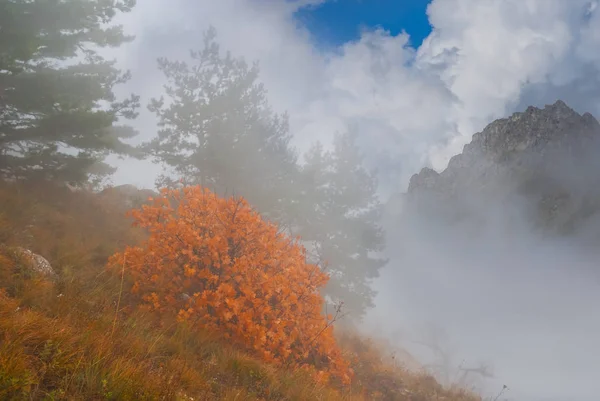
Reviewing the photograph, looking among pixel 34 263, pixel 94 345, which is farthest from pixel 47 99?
pixel 94 345

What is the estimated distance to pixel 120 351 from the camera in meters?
4.21

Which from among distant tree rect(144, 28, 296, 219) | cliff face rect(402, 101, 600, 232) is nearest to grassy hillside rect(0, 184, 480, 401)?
distant tree rect(144, 28, 296, 219)

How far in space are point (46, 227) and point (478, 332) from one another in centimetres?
10536

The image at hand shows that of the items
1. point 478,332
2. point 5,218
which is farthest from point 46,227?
point 478,332

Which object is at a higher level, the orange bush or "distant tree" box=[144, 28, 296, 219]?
"distant tree" box=[144, 28, 296, 219]

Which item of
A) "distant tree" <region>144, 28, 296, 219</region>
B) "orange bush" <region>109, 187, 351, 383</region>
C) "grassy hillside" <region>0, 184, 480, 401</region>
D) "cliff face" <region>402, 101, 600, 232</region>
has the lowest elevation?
"grassy hillside" <region>0, 184, 480, 401</region>

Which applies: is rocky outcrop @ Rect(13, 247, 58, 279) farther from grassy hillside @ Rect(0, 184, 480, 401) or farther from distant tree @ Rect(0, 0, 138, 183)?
distant tree @ Rect(0, 0, 138, 183)

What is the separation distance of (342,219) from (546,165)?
185 metres

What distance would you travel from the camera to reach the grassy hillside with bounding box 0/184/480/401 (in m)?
3.25

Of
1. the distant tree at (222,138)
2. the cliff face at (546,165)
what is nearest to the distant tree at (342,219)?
the distant tree at (222,138)

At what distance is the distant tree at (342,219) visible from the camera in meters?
24.7

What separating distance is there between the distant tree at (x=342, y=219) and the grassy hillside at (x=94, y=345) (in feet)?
43.6

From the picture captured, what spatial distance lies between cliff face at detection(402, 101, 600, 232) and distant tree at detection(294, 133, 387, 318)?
178 meters

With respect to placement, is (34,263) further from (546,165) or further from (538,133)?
(538,133)
